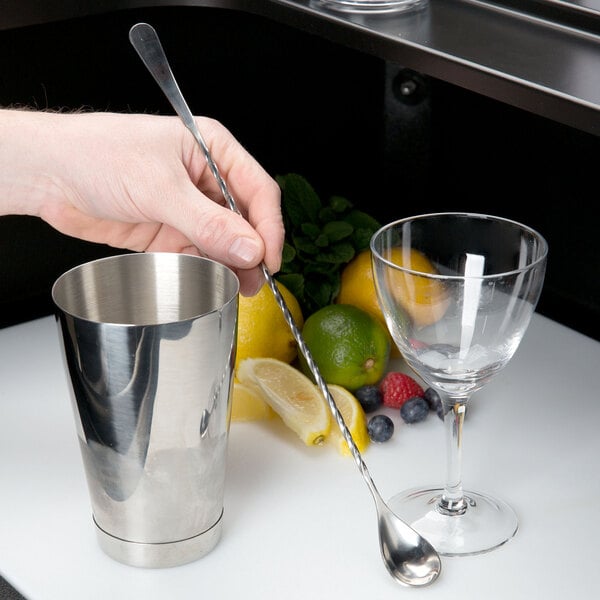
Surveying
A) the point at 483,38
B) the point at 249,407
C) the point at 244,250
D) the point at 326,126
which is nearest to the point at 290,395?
the point at 249,407

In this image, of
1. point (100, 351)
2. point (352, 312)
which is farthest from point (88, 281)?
point (352, 312)

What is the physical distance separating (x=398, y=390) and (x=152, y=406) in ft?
1.10

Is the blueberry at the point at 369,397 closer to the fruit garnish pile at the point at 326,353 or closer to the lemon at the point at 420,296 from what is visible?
the fruit garnish pile at the point at 326,353

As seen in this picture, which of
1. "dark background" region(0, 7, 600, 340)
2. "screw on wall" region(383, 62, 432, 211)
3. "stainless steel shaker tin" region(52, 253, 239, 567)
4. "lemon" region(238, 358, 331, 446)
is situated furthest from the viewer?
"screw on wall" region(383, 62, 432, 211)

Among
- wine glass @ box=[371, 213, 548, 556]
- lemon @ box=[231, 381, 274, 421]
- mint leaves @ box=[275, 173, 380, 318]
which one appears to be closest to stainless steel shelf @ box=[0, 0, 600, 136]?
wine glass @ box=[371, 213, 548, 556]

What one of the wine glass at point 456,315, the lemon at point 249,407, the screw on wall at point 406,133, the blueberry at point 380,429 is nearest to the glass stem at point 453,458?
the wine glass at point 456,315

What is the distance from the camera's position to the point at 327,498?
92 cm

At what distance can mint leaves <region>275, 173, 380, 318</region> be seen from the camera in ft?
3.88

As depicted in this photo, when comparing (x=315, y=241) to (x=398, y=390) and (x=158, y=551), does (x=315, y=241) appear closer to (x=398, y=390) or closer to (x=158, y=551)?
(x=398, y=390)

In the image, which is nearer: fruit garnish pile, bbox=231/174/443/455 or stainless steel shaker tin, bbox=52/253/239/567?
stainless steel shaker tin, bbox=52/253/239/567

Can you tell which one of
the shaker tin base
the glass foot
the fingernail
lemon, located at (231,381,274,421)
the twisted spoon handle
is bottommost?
lemon, located at (231,381,274,421)

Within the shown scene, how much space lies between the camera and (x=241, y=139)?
1398 millimetres

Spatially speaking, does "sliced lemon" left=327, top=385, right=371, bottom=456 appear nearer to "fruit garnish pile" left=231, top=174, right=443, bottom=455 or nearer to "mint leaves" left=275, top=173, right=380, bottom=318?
"fruit garnish pile" left=231, top=174, right=443, bottom=455

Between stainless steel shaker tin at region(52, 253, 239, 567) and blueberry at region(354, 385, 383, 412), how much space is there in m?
0.23
